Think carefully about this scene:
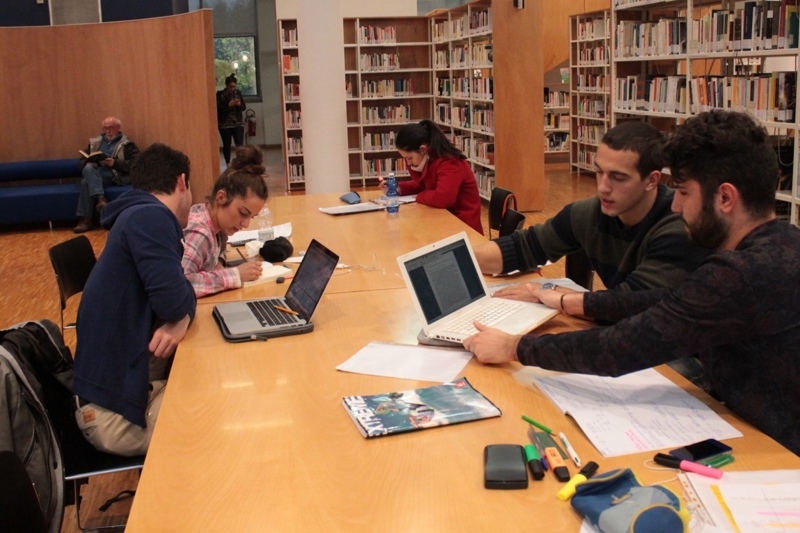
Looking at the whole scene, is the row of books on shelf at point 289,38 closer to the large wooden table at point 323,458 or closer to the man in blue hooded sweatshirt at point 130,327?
the man in blue hooded sweatshirt at point 130,327

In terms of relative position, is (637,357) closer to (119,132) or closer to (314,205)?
(314,205)

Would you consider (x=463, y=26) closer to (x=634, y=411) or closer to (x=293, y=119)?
(x=293, y=119)

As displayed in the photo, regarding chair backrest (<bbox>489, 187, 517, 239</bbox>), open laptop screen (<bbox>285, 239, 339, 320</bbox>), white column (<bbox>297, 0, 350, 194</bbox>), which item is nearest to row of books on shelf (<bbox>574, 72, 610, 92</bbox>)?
white column (<bbox>297, 0, 350, 194</bbox>)

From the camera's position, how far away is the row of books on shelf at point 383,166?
11.7 m

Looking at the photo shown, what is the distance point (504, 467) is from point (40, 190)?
8878 millimetres

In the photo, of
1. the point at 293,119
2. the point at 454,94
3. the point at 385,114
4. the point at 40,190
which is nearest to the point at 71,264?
the point at 40,190

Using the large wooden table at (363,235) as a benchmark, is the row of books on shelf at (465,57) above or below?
above

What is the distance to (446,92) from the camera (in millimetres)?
10969

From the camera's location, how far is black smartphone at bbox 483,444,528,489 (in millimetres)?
1520

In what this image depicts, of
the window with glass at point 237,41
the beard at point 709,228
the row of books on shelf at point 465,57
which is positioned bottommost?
the beard at point 709,228

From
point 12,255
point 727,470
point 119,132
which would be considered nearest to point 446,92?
point 119,132

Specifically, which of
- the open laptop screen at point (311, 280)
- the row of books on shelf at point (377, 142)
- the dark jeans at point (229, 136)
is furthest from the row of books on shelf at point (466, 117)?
the open laptop screen at point (311, 280)

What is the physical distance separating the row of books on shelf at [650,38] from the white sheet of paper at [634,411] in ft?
17.0

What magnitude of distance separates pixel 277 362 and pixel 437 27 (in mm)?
9791
